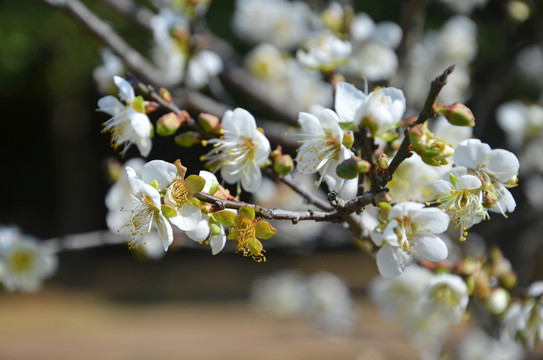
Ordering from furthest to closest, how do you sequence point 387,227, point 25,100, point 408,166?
point 25,100 < point 408,166 < point 387,227

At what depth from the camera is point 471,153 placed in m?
0.82

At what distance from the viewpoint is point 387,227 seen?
79 cm

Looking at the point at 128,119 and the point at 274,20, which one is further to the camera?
the point at 274,20

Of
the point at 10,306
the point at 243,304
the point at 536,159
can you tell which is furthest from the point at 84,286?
the point at 536,159

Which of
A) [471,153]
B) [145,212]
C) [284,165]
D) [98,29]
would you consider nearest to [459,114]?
[471,153]

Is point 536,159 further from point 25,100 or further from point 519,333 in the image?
point 25,100

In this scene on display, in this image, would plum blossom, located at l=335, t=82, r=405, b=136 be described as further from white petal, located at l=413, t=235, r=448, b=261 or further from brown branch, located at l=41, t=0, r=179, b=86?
brown branch, located at l=41, t=0, r=179, b=86

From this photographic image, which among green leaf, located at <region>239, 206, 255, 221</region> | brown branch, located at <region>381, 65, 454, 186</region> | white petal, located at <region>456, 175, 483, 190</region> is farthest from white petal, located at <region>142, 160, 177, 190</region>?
white petal, located at <region>456, 175, 483, 190</region>

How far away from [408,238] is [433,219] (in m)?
0.06

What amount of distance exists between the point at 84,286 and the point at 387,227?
6.94 m

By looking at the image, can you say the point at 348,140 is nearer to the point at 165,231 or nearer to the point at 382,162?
the point at 382,162

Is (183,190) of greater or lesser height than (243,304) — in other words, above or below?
above

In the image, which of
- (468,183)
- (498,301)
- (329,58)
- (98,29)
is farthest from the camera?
(98,29)

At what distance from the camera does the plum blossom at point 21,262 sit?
1.69 meters
